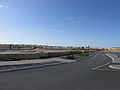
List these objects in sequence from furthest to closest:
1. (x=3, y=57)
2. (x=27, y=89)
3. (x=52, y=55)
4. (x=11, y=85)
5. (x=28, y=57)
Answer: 1. (x=52, y=55)
2. (x=28, y=57)
3. (x=3, y=57)
4. (x=11, y=85)
5. (x=27, y=89)

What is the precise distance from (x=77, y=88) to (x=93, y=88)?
2.37 ft

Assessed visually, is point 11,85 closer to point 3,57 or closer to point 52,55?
point 3,57

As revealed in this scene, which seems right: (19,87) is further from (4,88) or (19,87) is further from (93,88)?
(93,88)

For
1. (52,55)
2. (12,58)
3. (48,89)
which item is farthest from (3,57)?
(48,89)

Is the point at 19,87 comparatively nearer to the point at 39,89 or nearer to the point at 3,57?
the point at 39,89

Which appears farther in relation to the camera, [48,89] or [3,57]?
[3,57]

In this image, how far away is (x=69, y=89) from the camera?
7.31 m

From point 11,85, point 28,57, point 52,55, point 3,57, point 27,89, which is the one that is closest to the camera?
point 27,89

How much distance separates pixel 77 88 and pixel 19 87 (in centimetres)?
262

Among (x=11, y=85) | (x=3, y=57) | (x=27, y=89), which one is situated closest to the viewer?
(x=27, y=89)

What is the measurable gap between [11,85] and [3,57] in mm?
13334

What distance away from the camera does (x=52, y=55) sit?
29.3 m

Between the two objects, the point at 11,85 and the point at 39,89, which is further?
the point at 11,85

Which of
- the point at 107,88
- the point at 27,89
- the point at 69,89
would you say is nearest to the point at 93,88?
the point at 107,88
